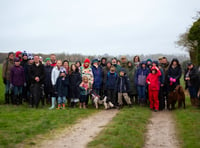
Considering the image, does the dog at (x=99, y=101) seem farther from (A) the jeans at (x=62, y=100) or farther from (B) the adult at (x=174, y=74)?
(B) the adult at (x=174, y=74)

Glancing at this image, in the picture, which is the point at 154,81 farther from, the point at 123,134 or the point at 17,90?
the point at 17,90

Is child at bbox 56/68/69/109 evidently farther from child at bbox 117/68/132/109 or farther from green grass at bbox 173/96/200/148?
green grass at bbox 173/96/200/148

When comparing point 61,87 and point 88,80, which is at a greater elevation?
point 88,80

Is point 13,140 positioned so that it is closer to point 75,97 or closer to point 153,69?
point 75,97

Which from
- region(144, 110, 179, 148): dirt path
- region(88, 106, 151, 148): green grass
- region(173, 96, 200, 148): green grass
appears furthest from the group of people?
region(88, 106, 151, 148): green grass

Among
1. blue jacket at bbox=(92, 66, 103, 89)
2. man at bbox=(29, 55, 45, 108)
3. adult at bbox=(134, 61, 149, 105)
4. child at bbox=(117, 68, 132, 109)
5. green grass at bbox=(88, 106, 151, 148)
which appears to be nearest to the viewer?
green grass at bbox=(88, 106, 151, 148)

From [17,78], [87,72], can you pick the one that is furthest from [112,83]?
[17,78]

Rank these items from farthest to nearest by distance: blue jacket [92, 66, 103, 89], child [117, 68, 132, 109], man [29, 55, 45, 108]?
1. blue jacket [92, 66, 103, 89]
2. child [117, 68, 132, 109]
3. man [29, 55, 45, 108]

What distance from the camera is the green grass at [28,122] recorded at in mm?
6305

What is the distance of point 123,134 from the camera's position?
663cm

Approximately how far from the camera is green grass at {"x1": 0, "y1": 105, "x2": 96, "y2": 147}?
6305 millimetres

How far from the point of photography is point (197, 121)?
8.49 meters

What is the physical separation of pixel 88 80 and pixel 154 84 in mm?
3046

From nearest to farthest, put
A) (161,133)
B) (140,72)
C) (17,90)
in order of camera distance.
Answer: (161,133) → (17,90) → (140,72)
